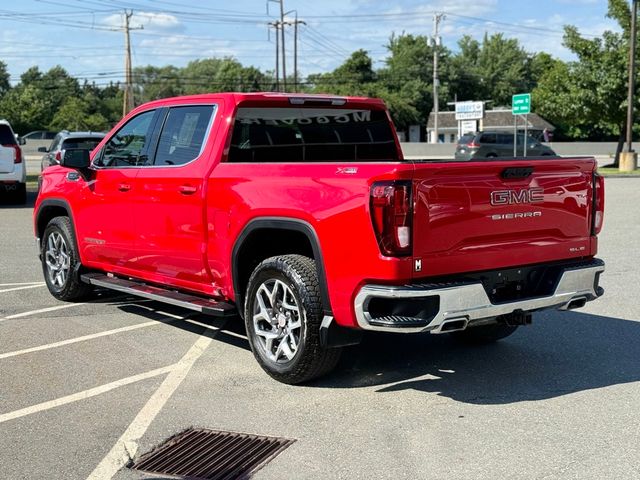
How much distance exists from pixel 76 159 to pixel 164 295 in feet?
5.72

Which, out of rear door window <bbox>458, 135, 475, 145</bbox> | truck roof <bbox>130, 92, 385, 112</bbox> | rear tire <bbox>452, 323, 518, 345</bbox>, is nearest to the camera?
truck roof <bbox>130, 92, 385, 112</bbox>

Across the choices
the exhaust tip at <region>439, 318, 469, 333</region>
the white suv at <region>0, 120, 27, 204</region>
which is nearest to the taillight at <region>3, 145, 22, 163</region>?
the white suv at <region>0, 120, 27, 204</region>

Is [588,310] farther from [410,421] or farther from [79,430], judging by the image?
[79,430]

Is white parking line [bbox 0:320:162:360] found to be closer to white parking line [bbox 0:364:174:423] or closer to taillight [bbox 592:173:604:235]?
white parking line [bbox 0:364:174:423]

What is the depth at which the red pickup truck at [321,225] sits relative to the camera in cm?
459

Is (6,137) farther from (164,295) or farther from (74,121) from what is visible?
(74,121)

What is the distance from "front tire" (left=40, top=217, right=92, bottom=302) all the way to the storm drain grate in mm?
3695

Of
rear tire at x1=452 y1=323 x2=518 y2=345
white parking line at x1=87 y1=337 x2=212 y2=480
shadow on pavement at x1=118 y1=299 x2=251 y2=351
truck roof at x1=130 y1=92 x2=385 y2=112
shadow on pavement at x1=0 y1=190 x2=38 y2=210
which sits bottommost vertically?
shadow on pavement at x1=118 y1=299 x2=251 y2=351

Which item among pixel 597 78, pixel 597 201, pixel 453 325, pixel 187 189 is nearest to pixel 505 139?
pixel 597 78

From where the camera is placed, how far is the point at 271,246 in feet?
18.5

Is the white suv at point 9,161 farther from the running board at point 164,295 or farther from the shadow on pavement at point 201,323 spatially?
the running board at point 164,295

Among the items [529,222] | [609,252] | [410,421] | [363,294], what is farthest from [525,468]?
[609,252]

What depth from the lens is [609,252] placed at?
1117 centimetres

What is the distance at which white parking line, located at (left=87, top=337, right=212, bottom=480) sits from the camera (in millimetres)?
4008
